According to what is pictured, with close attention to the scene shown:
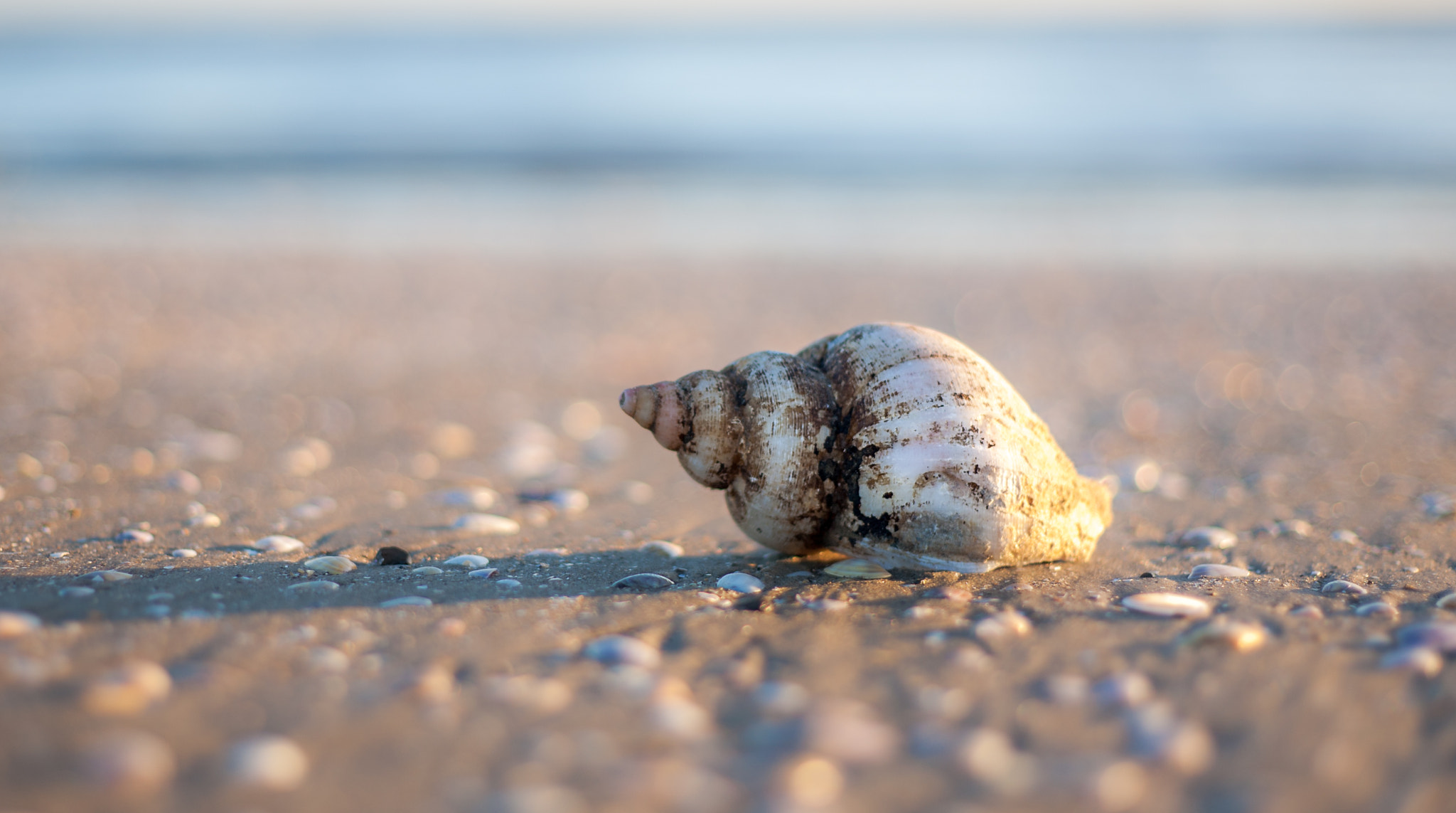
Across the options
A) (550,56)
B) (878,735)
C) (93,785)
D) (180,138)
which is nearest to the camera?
(93,785)

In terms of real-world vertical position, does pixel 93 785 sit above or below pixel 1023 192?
below

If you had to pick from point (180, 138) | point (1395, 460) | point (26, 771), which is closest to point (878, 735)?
point (26, 771)

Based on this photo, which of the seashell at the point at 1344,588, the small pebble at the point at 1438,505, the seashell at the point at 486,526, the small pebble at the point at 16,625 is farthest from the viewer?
the small pebble at the point at 1438,505

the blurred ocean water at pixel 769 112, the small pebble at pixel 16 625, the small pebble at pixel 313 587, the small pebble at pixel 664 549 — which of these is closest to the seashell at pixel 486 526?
the small pebble at pixel 664 549

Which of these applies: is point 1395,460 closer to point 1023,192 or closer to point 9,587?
point 9,587

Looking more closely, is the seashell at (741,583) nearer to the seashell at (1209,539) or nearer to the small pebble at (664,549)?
the small pebble at (664,549)

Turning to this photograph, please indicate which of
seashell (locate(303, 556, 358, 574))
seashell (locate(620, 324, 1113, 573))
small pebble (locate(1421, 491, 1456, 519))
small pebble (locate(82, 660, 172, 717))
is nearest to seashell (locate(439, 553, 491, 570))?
seashell (locate(303, 556, 358, 574))

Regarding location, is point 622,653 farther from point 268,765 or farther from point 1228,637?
point 1228,637
